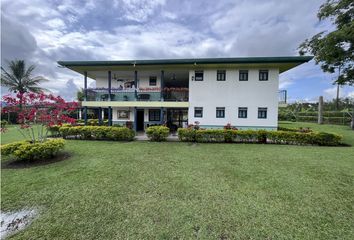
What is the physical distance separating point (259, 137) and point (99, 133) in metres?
10.6

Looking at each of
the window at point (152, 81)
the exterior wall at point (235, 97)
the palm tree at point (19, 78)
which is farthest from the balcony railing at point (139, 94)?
the palm tree at point (19, 78)

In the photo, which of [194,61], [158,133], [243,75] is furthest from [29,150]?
[243,75]

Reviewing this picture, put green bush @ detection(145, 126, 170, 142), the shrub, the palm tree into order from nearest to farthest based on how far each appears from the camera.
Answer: the shrub → green bush @ detection(145, 126, 170, 142) → the palm tree

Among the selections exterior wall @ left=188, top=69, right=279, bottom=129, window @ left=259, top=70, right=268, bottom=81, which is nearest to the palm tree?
exterior wall @ left=188, top=69, right=279, bottom=129

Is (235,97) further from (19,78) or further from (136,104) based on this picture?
(19,78)

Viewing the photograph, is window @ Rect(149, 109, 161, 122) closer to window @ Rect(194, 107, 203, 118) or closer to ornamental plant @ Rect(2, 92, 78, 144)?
window @ Rect(194, 107, 203, 118)

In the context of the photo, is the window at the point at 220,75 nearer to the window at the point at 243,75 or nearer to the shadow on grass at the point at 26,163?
the window at the point at 243,75

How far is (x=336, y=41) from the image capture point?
30.3ft

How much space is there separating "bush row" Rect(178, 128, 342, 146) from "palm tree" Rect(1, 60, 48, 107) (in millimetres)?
26990

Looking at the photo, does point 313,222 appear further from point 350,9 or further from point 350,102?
point 350,102

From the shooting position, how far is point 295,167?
6.43 m

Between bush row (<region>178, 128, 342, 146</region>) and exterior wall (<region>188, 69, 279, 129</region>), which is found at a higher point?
exterior wall (<region>188, 69, 279, 129</region>)

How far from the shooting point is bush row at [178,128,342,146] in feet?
34.8

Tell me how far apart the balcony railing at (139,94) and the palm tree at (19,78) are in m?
17.3
